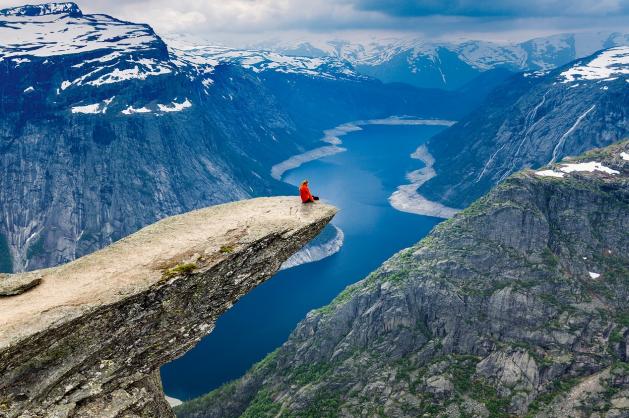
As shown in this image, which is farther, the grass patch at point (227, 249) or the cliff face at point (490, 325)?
the cliff face at point (490, 325)

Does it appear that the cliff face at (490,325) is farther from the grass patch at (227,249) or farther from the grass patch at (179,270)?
the grass patch at (179,270)

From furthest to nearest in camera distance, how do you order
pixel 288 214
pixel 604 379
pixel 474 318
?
pixel 474 318 < pixel 604 379 < pixel 288 214

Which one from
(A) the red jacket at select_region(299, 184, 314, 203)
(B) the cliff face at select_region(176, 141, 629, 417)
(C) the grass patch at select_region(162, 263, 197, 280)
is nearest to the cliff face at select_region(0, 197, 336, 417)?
(C) the grass patch at select_region(162, 263, 197, 280)

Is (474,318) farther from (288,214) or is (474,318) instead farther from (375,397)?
(288,214)

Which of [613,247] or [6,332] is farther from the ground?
[6,332]

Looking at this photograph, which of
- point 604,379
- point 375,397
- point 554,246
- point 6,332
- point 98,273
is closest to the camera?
point 6,332

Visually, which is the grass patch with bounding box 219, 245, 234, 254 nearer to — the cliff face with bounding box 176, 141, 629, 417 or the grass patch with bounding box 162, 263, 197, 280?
the grass patch with bounding box 162, 263, 197, 280

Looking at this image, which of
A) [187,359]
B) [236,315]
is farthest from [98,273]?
[236,315]

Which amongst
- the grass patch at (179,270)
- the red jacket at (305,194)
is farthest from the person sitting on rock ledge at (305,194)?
the grass patch at (179,270)
